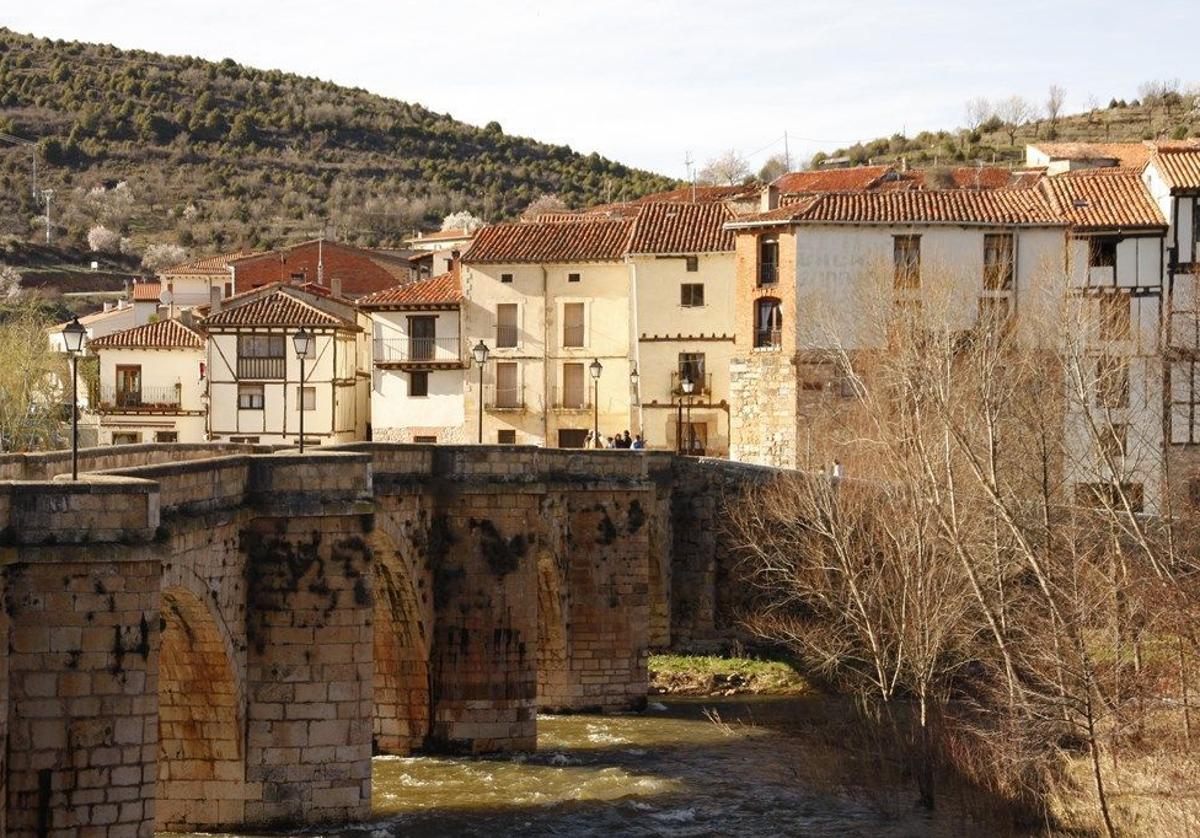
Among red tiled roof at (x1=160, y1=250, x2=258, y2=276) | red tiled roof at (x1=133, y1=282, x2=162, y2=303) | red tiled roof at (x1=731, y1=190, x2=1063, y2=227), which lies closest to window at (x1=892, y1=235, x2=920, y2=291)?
red tiled roof at (x1=731, y1=190, x2=1063, y2=227)

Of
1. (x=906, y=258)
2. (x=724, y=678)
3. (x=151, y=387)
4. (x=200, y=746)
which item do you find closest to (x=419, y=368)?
(x=151, y=387)

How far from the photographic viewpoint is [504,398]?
177 ft

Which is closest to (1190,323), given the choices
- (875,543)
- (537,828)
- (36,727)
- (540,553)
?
(875,543)

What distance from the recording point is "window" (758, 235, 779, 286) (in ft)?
158

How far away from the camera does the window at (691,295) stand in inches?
2018

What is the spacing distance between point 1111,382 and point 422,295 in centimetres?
2529

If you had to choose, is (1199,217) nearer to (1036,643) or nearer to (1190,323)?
(1190,323)

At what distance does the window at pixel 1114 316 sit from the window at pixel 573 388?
14.7 metres

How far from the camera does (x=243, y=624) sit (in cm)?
2259

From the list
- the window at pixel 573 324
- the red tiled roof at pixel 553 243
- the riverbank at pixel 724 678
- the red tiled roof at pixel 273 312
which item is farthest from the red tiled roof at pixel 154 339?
the riverbank at pixel 724 678

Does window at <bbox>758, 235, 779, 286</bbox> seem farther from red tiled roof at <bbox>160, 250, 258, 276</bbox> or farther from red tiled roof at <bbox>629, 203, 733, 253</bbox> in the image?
red tiled roof at <bbox>160, 250, 258, 276</bbox>

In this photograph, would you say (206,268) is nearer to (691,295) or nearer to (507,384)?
(507,384)

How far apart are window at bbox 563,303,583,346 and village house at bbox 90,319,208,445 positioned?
1199 cm

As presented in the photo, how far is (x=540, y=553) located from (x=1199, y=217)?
2048 centimetres
